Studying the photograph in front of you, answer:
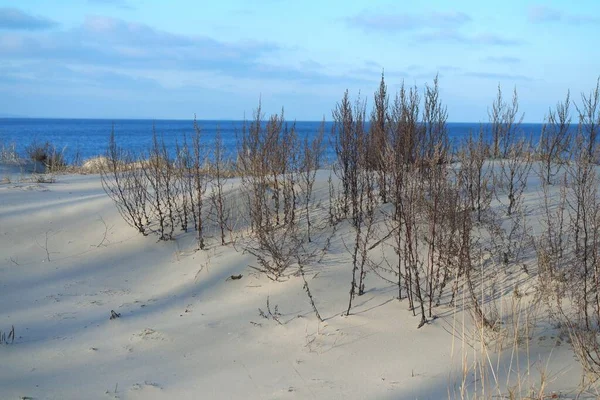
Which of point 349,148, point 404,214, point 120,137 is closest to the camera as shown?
point 404,214

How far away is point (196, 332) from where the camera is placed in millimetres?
6422

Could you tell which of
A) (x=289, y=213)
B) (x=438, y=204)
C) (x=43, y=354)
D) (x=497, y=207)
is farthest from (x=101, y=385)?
(x=497, y=207)

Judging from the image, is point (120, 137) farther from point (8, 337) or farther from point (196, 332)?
point (196, 332)

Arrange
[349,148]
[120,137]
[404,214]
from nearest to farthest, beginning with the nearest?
[404,214] → [349,148] → [120,137]

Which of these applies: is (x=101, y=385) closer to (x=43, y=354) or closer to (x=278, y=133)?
(x=43, y=354)

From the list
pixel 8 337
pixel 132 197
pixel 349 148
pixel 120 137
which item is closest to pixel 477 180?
pixel 349 148

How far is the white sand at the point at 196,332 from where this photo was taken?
511 centimetres

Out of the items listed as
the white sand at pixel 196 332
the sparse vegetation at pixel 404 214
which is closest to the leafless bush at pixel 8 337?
the white sand at pixel 196 332

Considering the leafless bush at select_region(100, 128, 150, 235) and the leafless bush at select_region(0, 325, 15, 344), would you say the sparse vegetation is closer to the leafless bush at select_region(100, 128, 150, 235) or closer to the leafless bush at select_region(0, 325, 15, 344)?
the leafless bush at select_region(100, 128, 150, 235)

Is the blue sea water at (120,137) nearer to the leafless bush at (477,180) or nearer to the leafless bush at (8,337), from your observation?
the leafless bush at (477,180)

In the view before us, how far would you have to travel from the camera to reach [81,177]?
1410 cm

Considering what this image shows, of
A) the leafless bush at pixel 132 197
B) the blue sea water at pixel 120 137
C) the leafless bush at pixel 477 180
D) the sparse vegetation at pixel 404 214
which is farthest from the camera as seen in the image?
the blue sea water at pixel 120 137

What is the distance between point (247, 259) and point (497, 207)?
4461 mm

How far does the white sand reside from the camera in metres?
5.11
